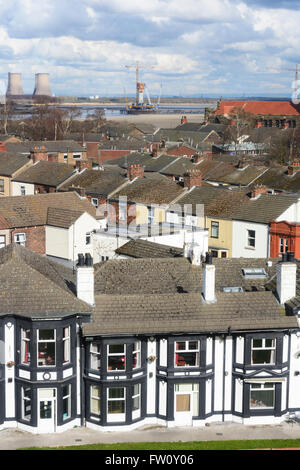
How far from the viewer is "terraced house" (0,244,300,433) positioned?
24.3 meters

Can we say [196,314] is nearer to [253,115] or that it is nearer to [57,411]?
[57,411]

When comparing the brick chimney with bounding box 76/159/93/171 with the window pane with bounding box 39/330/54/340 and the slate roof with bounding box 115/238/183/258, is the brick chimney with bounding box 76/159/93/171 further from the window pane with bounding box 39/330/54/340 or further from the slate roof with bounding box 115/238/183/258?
the window pane with bounding box 39/330/54/340

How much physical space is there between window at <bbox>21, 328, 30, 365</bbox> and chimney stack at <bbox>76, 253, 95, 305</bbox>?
2.24 meters

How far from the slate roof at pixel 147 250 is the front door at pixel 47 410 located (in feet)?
37.7

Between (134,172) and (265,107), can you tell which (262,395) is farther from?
(265,107)

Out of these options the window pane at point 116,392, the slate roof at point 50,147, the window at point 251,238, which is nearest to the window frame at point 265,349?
the window pane at point 116,392

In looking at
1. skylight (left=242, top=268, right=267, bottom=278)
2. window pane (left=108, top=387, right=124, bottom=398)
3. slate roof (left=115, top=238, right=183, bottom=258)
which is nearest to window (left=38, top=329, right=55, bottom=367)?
window pane (left=108, top=387, right=124, bottom=398)

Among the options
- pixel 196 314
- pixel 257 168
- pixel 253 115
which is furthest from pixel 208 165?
pixel 253 115

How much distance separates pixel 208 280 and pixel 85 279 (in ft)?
14.3

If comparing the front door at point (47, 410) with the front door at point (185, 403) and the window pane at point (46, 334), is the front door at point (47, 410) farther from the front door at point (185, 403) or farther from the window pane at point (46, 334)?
the front door at point (185, 403)

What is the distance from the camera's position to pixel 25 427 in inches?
965

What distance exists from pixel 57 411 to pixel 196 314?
18.9 ft

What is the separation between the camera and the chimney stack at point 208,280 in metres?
25.5

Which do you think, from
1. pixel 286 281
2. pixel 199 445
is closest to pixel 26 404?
pixel 199 445
